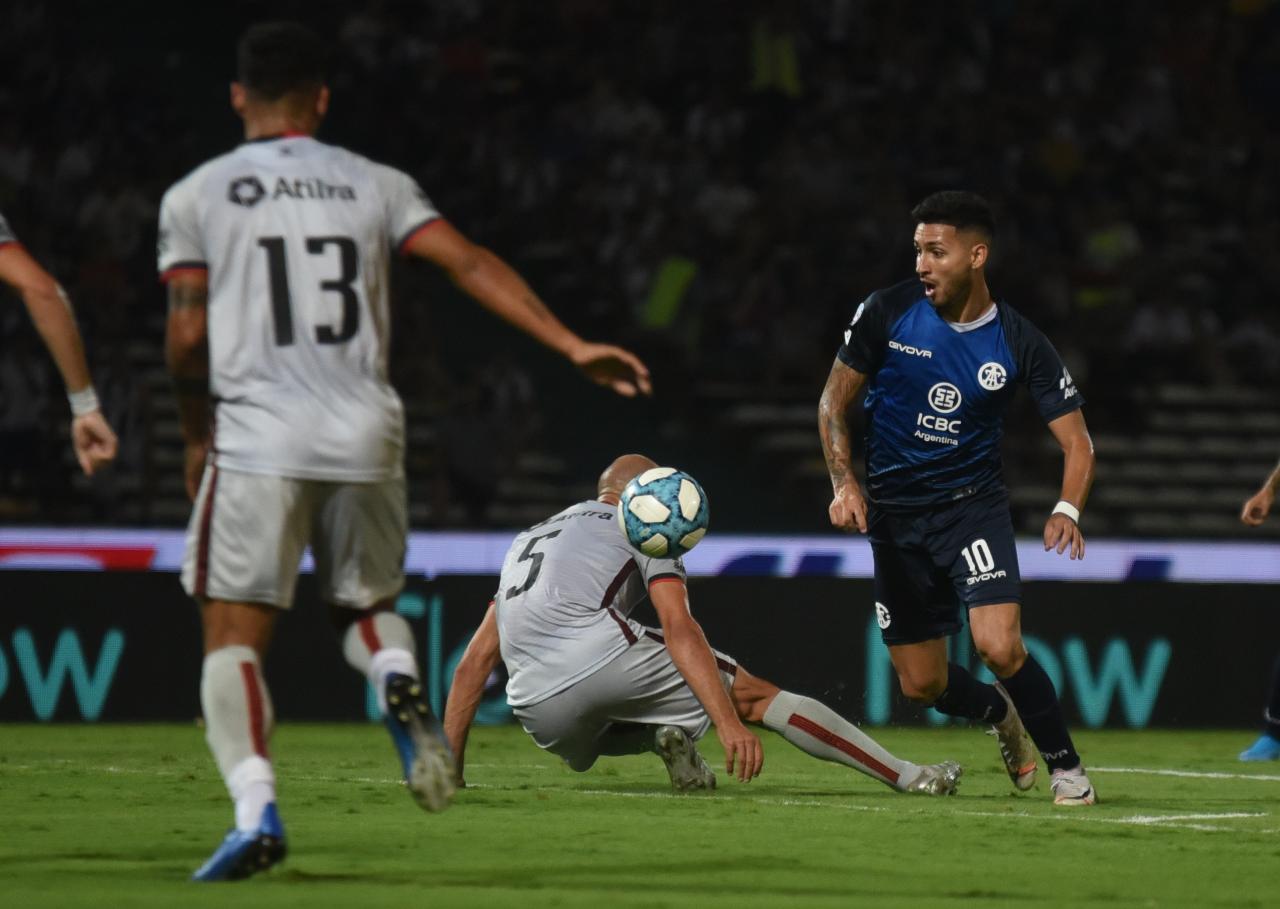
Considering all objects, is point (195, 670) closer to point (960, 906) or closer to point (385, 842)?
point (385, 842)

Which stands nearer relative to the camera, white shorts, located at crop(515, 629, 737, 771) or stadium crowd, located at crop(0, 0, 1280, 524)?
white shorts, located at crop(515, 629, 737, 771)

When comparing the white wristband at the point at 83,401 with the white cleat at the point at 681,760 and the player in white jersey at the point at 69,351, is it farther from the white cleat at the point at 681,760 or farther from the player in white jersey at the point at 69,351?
the white cleat at the point at 681,760

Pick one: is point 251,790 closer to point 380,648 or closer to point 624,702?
point 380,648

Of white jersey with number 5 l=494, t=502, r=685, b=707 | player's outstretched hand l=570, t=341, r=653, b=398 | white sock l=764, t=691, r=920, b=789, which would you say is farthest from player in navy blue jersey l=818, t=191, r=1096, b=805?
player's outstretched hand l=570, t=341, r=653, b=398

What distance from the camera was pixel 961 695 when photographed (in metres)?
9.16

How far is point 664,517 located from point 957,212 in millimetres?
1591

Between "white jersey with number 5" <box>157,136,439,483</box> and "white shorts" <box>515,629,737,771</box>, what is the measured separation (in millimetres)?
2781

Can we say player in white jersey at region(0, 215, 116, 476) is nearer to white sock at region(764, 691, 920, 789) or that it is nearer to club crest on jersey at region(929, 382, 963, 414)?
white sock at region(764, 691, 920, 789)

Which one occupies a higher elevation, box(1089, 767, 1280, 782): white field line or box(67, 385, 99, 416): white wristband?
box(67, 385, 99, 416): white wristband

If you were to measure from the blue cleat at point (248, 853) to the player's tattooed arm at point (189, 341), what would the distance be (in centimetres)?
98

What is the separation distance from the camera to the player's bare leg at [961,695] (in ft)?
29.9

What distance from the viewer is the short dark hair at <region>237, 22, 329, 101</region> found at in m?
5.96

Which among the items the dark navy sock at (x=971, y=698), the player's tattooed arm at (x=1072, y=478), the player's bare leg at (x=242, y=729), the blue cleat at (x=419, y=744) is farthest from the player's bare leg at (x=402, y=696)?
the dark navy sock at (x=971, y=698)

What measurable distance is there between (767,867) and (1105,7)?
707 inches
